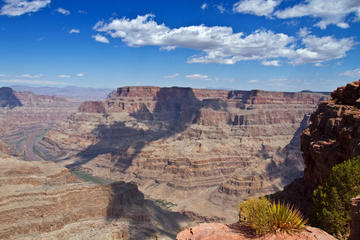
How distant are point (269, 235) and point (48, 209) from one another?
5095cm

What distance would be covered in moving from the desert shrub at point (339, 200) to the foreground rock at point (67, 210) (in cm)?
4127

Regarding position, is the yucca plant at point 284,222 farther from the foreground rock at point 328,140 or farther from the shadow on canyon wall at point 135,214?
the shadow on canyon wall at point 135,214

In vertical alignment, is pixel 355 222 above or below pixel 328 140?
below

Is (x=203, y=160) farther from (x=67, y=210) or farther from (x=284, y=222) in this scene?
(x=284, y=222)

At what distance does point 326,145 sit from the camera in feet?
95.0

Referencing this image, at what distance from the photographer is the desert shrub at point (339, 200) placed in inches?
657

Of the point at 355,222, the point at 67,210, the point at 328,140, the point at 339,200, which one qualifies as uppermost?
the point at 328,140

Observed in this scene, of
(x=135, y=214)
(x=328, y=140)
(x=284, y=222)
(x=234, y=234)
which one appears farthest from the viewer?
(x=135, y=214)

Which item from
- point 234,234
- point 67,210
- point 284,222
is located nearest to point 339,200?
point 284,222

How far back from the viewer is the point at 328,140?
29.5 meters

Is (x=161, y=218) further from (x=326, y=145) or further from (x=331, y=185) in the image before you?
(x=331, y=185)

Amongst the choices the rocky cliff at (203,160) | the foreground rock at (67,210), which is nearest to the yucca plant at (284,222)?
the foreground rock at (67,210)

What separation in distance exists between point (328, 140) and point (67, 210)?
49255 millimetres

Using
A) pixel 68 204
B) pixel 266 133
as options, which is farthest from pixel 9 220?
pixel 266 133
